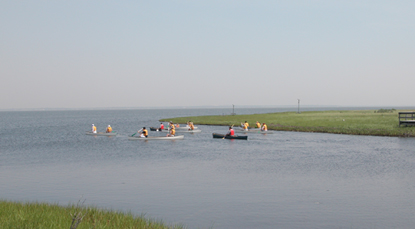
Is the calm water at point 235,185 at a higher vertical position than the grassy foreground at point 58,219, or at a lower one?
Result: lower

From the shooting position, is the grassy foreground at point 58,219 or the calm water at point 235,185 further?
the calm water at point 235,185

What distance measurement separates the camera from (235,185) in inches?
914

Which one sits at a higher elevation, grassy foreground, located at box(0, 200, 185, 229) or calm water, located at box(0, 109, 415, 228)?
grassy foreground, located at box(0, 200, 185, 229)

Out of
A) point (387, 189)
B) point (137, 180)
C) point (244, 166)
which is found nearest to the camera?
point (387, 189)

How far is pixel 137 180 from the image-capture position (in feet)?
80.9

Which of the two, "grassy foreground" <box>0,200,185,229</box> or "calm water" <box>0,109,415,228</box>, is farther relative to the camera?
"calm water" <box>0,109,415,228</box>

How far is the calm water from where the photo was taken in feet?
54.2

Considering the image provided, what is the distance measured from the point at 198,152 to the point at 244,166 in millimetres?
10935

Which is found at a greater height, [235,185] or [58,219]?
[58,219]

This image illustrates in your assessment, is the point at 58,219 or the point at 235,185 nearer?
the point at 58,219

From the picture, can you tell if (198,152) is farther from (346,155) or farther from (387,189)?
(387,189)

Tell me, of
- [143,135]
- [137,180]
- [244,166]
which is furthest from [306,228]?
[143,135]

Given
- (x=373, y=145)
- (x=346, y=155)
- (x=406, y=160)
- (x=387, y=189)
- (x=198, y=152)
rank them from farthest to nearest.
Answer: (x=373, y=145), (x=198, y=152), (x=346, y=155), (x=406, y=160), (x=387, y=189)

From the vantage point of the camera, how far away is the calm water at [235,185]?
1653 cm
